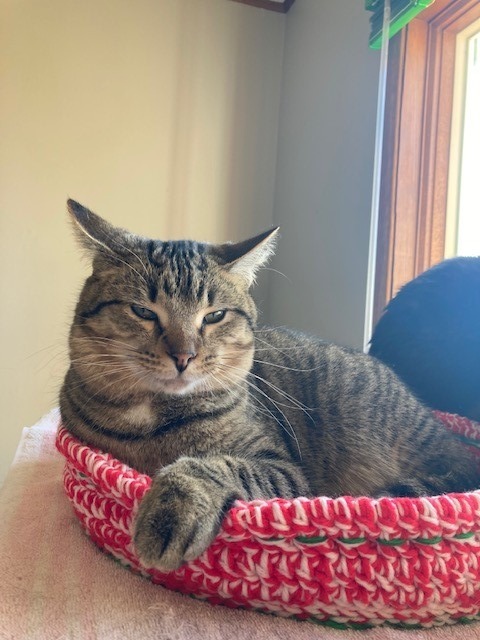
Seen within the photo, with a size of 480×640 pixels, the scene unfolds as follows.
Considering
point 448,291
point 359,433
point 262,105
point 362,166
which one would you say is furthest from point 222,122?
point 359,433

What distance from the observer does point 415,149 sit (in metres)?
1.58

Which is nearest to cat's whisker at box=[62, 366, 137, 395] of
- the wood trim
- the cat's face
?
the cat's face

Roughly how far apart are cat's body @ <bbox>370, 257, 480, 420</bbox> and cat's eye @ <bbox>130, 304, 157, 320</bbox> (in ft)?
2.29

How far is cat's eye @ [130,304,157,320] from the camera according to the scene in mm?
890

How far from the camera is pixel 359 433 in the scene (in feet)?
3.56

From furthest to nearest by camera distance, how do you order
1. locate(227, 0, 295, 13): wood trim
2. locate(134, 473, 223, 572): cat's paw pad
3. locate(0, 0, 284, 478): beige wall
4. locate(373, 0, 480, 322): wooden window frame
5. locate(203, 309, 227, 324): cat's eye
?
locate(227, 0, 295, 13): wood trim < locate(0, 0, 284, 478): beige wall < locate(373, 0, 480, 322): wooden window frame < locate(203, 309, 227, 324): cat's eye < locate(134, 473, 223, 572): cat's paw pad

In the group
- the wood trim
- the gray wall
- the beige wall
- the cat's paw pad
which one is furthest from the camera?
the wood trim

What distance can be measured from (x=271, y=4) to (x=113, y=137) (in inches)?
36.5

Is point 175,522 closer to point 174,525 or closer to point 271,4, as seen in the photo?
point 174,525

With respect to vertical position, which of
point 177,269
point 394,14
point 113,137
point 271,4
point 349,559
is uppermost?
point 271,4

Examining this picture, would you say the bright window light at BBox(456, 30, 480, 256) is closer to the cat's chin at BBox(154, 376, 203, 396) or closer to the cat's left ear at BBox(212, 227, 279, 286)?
the cat's left ear at BBox(212, 227, 279, 286)

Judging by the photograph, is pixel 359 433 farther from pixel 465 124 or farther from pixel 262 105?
pixel 262 105

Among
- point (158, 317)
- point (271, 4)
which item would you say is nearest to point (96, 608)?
point (158, 317)

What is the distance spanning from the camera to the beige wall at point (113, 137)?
215 centimetres
